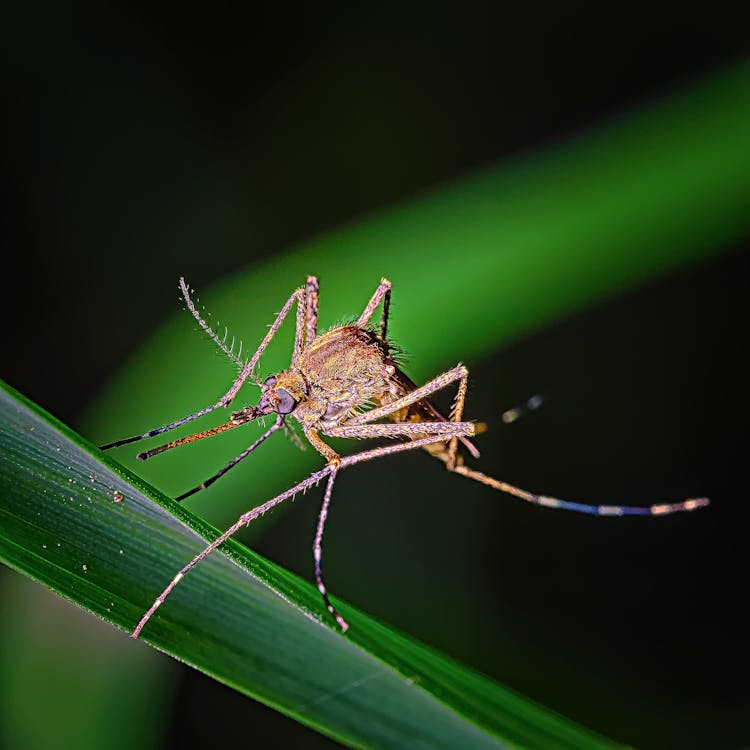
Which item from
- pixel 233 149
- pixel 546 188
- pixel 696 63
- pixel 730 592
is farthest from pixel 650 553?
pixel 233 149

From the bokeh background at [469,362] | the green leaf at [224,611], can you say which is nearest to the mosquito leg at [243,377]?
the green leaf at [224,611]

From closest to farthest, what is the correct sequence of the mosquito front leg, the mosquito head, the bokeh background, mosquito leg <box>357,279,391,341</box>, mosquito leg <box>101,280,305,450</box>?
mosquito leg <box>101,280,305,450</box> < the mosquito front leg < the mosquito head < mosquito leg <box>357,279,391,341</box> < the bokeh background

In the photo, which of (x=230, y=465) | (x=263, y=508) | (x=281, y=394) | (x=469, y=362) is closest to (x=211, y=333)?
(x=281, y=394)

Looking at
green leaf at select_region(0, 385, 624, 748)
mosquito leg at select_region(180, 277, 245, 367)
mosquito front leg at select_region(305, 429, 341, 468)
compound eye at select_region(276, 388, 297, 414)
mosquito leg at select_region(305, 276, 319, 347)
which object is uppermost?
mosquito leg at select_region(305, 276, 319, 347)

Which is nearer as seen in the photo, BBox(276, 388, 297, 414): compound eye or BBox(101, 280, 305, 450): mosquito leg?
BBox(101, 280, 305, 450): mosquito leg

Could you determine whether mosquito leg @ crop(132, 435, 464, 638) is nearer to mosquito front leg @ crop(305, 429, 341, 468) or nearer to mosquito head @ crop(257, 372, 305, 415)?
mosquito front leg @ crop(305, 429, 341, 468)

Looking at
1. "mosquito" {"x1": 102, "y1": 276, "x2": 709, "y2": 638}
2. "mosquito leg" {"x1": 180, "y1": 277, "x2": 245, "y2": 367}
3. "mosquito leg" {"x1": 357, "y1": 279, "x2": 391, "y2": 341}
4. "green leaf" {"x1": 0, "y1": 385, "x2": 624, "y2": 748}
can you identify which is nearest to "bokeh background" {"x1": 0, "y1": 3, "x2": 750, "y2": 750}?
"mosquito leg" {"x1": 357, "y1": 279, "x2": 391, "y2": 341}

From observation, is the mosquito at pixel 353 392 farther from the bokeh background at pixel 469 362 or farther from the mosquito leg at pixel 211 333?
the bokeh background at pixel 469 362
